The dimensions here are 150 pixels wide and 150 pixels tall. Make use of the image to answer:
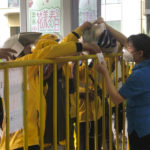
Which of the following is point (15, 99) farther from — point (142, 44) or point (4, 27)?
point (4, 27)

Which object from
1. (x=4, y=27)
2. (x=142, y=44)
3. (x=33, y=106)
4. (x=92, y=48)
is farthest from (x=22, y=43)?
(x=4, y=27)

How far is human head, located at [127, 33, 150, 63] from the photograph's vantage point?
3.08 meters

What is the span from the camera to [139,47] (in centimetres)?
308

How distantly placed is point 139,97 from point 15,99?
117 centimetres

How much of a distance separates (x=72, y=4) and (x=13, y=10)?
1749 cm

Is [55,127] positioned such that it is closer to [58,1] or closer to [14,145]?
[14,145]

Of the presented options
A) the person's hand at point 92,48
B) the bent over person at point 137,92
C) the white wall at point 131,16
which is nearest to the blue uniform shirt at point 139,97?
the bent over person at point 137,92

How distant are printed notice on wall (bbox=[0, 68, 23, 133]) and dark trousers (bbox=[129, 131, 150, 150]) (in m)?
1.17

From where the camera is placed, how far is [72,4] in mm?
5449

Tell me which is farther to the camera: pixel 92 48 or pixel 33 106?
pixel 92 48

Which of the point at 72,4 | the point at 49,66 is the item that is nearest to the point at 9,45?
the point at 49,66

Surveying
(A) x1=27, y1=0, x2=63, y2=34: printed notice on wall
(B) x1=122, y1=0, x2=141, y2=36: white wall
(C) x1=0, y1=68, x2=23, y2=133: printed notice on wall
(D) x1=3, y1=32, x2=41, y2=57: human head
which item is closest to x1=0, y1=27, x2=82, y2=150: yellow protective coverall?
(C) x1=0, y1=68, x2=23, y2=133: printed notice on wall

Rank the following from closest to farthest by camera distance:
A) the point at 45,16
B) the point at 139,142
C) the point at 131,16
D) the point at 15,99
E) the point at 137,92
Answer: the point at 15,99, the point at 137,92, the point at 139,142, the point at 45,16, the point at 131,16

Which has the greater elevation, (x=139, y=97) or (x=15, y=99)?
(x=15, y=99)
